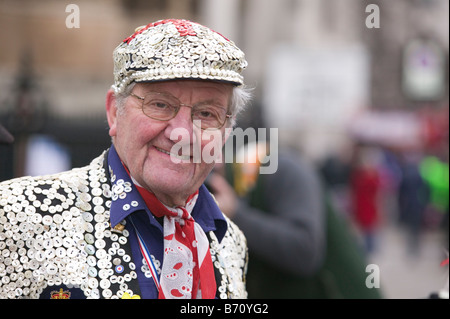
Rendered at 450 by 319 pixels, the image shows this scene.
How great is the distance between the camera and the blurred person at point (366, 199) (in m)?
11.2

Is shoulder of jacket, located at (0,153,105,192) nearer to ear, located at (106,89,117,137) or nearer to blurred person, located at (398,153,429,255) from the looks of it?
ear, located at (106,89,117,137)

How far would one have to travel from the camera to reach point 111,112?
2055mm

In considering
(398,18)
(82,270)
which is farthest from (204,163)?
(398,18)

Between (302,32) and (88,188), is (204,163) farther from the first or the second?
(302,32)

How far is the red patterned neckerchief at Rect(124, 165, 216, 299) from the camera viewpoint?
75.5 inches

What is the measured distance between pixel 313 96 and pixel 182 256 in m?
6.11

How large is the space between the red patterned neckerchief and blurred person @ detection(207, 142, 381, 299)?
5.05 feet

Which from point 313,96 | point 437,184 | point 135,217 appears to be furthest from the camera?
point 437,184

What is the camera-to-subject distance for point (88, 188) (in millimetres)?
1976

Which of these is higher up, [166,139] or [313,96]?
[313,96]

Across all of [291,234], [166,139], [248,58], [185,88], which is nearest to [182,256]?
[166,139]

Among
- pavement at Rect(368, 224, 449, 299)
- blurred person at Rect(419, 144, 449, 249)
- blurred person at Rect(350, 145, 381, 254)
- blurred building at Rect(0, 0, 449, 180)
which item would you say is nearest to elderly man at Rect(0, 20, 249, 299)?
blurred building at Rect(0, 0, 449, 180)

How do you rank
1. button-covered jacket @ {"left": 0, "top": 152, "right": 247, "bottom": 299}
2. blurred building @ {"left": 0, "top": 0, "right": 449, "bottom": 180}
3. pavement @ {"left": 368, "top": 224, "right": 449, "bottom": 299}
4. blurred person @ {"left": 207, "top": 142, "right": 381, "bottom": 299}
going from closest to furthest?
button-covered jacket @ {"left": 0, "top": 152, "right": 247, "bottom": 299}, blurred person @ {"left": 207, "top": 142, "right": 381, "bottom": 299}, blurred building @ {"left": 0, "top": 0, "right": 449, "bottom": 180}, pavement @ {"left": 368, "top": 224, "right": 449, "bottom": 299}

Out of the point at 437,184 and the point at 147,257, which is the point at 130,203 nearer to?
the point at 147,257
